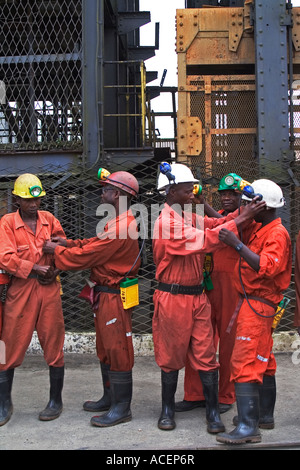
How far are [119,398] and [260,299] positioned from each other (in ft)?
4.83

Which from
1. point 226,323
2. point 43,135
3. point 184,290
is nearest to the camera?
point 184,290

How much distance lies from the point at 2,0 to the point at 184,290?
221 inches

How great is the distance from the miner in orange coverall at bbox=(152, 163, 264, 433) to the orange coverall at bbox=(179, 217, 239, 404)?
14.5 inches

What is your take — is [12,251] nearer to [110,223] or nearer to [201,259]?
[110,223]

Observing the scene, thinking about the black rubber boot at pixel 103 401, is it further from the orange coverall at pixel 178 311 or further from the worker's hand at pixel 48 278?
the worker's hand at pixel 48 278

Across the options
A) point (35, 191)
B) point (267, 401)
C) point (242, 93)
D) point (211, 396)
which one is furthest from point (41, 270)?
point (242, 93)

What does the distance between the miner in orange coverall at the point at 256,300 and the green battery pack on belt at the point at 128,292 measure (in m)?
0.92

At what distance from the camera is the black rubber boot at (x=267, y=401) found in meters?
4.12

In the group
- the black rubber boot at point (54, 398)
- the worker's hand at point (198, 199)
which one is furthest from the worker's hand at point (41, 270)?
the worker's hand at point (198, 199)

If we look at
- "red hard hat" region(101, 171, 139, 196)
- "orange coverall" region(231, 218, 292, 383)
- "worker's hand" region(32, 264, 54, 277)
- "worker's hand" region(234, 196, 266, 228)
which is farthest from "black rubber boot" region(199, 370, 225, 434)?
"red hard hat" region(101, 171, 139, 196)

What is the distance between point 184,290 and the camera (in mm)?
4199

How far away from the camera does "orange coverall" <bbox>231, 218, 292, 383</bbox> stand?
3.74 m
